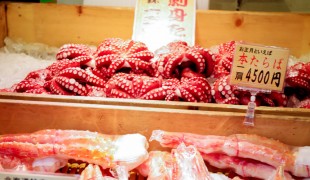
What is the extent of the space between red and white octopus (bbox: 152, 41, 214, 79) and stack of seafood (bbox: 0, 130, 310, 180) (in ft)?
2.09

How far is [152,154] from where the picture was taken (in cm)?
171

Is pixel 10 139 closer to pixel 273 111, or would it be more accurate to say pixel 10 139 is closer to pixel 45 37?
pixel 273 111

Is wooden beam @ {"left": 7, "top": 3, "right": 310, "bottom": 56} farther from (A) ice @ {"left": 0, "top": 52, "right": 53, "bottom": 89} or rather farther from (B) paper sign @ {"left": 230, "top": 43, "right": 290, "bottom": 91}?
(B) paper sign @ {"left": 230, "top": 43, "right": 290, "bottom": 91}

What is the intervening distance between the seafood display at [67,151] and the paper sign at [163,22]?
4.94 ft

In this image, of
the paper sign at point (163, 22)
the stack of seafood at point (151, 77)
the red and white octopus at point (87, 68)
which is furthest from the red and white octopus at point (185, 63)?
the paper sign at point (163, 22)

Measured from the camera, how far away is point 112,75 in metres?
2.29

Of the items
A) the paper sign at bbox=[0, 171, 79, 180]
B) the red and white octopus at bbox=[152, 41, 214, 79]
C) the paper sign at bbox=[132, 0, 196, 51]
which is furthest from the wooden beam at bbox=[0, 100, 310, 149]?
the paper sign at bbox=[132, 0, 196, 51]

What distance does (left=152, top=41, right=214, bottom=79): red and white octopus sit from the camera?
2.21 metres

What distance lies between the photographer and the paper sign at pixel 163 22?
3.07 metres

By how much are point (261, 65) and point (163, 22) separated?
1.58m

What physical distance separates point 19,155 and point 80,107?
0.37 m

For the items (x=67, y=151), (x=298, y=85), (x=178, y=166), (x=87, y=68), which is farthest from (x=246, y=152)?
(x=87, y=68)

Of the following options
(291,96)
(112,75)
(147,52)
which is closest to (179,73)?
(147,52)

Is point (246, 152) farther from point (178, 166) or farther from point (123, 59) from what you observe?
point (123, 59)
